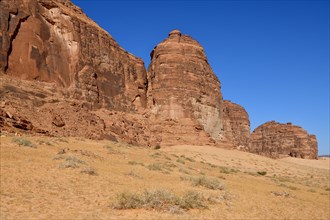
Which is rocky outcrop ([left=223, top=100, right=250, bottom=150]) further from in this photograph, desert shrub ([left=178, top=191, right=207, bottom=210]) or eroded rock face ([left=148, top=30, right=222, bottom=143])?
desert shrub ([left=178, top=191, right=207, bottom=210])

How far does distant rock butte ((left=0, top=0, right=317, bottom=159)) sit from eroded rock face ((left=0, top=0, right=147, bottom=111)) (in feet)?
0.34

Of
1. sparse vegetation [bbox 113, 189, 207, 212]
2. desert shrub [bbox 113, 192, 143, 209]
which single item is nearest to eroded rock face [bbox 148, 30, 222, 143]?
sparse vegetation [bbox 113, 189, 207, 212]

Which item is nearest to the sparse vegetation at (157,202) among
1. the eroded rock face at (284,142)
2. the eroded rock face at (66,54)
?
the eroded rock face at (66,54)

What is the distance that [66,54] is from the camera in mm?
38750

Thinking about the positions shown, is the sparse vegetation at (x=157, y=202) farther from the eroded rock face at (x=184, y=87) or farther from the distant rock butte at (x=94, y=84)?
the eroded rock face at (x=184, y=87)

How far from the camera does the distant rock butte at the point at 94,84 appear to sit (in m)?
31.5

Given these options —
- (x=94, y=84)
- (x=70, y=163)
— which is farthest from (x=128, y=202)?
(x=94, y=84)

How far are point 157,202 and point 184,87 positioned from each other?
134ft

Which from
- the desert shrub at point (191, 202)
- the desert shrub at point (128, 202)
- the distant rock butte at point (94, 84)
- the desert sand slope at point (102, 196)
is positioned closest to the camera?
the desert sand slope at point (102, 196)

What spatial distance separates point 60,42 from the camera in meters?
38.5

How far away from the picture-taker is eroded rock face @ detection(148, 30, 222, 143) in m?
48.4

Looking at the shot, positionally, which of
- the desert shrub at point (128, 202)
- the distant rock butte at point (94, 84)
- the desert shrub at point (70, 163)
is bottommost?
the desert shrub at point (128, 202)

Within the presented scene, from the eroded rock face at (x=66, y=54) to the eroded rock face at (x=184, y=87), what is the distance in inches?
144

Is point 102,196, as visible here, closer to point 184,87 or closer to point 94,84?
point 94,84
